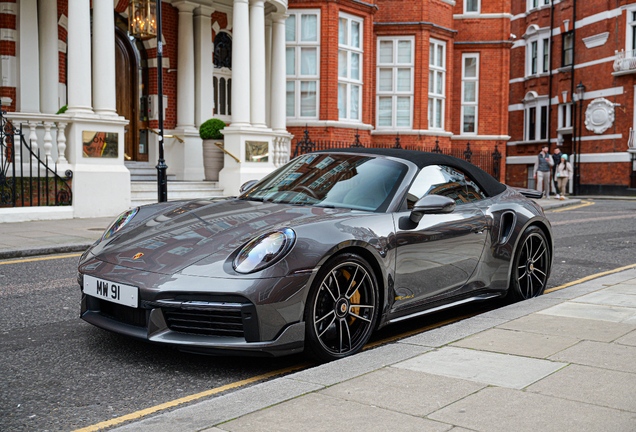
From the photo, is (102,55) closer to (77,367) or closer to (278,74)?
(278,74)

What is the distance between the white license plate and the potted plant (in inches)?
526

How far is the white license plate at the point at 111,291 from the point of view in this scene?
146 inches

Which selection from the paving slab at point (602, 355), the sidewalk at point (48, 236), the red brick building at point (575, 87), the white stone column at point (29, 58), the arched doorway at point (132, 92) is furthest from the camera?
the red brick building at point (575, 87)

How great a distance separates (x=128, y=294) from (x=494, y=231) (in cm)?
296

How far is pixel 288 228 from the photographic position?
12.8 feet

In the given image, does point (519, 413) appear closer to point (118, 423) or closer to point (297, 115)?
point (118, 423)

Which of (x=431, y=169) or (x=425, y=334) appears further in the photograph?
(x=431, y=169)

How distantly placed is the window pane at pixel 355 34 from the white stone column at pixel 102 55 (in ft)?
33.6

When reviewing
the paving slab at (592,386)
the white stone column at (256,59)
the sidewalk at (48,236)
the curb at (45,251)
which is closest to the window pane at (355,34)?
the white stone column at (256,59)

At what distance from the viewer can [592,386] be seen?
3.16 m

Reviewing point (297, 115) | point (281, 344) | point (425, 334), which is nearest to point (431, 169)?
point (425, 334)

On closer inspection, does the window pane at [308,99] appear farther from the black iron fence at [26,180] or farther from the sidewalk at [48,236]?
the sidewalk at [48,236]

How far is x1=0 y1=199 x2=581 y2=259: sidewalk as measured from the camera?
8641mm

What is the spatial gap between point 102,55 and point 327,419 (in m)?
12.7
